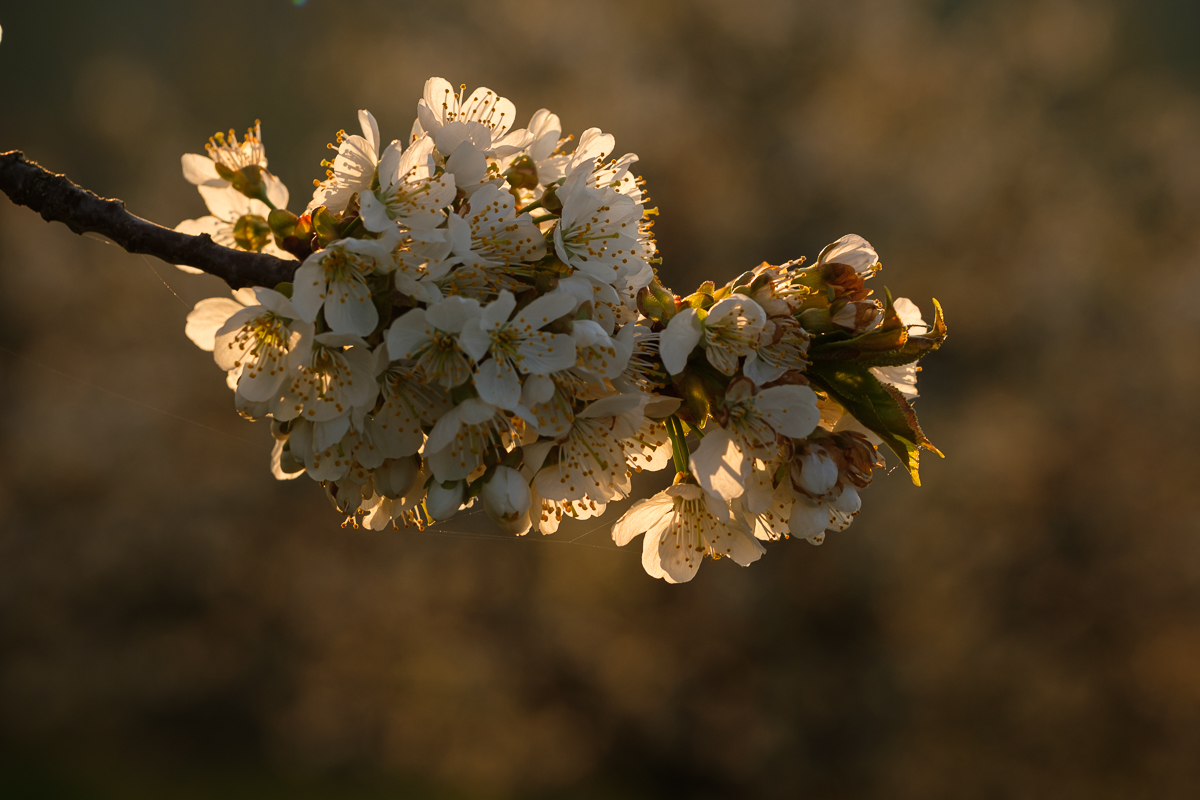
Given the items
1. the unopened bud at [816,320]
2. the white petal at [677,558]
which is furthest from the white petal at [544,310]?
the white petal at [677,558]

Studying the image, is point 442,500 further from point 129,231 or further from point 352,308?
point 129,231

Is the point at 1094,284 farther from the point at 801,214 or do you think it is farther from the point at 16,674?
the point at 16,674

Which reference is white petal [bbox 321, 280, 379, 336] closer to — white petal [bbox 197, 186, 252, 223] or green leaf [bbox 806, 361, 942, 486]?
white petal [bbox 197, 186, 252, 223]

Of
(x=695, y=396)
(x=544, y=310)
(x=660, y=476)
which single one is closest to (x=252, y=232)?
(x=544, y=310)

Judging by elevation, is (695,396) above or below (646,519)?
above

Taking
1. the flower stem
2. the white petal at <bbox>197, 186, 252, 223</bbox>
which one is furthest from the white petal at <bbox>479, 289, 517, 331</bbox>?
the white petal at <bbox>197, 186, 252, 223</bbox>

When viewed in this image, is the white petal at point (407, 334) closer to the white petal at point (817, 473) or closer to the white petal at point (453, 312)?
the white petal at point (453, 312)
